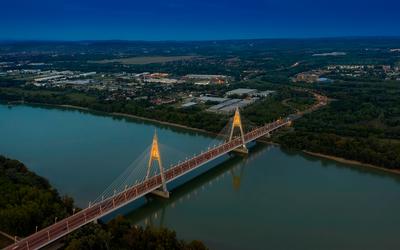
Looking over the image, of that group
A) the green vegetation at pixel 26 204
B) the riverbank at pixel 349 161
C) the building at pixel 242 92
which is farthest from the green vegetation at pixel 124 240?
the building at pixel 242 92

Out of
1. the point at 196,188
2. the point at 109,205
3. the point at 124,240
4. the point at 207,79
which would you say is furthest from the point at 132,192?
the point at 207,79

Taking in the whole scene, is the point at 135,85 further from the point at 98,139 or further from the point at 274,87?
the point at 98,139

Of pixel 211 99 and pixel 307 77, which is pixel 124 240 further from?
pixel 307 77

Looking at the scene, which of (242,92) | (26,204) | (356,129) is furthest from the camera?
(242,92)

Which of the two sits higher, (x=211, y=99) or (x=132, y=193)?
(x=132, y=193)

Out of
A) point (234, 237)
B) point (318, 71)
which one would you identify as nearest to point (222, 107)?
point (234, 237)

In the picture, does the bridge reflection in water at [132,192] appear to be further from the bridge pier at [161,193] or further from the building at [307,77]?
the building at [307,77]
